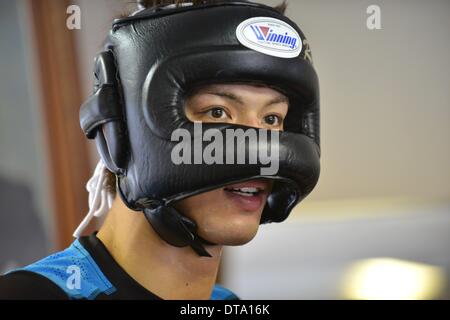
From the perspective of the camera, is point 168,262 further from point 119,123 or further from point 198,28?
point 198,28

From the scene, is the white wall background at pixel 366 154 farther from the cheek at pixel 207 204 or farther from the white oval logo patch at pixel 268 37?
the cheek at pixel 207 204

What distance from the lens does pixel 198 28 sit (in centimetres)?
94

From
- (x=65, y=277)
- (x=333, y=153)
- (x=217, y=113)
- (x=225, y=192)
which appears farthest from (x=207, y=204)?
(x=333, y=153)

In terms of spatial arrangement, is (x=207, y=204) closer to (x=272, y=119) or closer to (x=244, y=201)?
(x=244, y=201)

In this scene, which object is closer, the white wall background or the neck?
the neck

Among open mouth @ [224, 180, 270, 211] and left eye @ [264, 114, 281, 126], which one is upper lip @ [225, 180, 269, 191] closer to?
open mouth @ [224, 180, 270, 211]

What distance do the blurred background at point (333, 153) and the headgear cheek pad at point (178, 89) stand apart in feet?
2.90

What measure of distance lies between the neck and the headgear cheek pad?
5cm

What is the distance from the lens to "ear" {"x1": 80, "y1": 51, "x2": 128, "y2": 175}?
0.97 metres

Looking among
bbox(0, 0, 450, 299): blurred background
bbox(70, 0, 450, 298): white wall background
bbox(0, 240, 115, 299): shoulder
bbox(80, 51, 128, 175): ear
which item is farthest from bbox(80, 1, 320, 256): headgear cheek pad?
bbox(70, 0, 450, 298): white wall background

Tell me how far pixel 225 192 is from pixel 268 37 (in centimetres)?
27

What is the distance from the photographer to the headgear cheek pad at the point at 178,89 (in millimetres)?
916

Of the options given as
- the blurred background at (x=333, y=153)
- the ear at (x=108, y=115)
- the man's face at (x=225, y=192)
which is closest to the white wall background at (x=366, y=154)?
the blurred background at (x=333, y=153)

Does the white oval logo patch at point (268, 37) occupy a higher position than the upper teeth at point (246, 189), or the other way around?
the white oval logo patch at point (268, 37)
